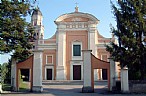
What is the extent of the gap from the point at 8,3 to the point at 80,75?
84.1 ft

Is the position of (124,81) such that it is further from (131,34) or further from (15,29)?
(15,29)

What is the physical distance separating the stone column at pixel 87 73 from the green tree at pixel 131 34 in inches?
80.7

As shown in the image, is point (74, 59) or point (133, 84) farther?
point (74, 59)

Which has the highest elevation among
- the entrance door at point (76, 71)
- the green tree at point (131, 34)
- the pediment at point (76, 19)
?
the pediment at point (76, 19)

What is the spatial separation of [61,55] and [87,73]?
21929mm

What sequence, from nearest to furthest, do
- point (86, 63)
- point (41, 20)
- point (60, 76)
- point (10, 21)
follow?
point (10, 21), point (86, 63), point (60, 76), point (41, 20)

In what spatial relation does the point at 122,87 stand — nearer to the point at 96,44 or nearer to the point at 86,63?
the point at 86,63

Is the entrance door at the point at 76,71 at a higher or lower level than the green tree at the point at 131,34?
lower

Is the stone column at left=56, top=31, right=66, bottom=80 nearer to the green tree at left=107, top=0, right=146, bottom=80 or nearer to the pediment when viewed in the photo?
the pediment

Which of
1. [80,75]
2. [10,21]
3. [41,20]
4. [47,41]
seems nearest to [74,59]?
[80,75]

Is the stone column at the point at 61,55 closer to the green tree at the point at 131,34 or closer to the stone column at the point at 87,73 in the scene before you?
the stone column at the point at 87,73

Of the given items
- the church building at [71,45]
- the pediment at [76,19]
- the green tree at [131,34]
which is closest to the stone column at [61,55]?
the church building at [71,45]

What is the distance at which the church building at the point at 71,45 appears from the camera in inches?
A: 1705

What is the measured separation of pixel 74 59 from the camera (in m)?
43.6
